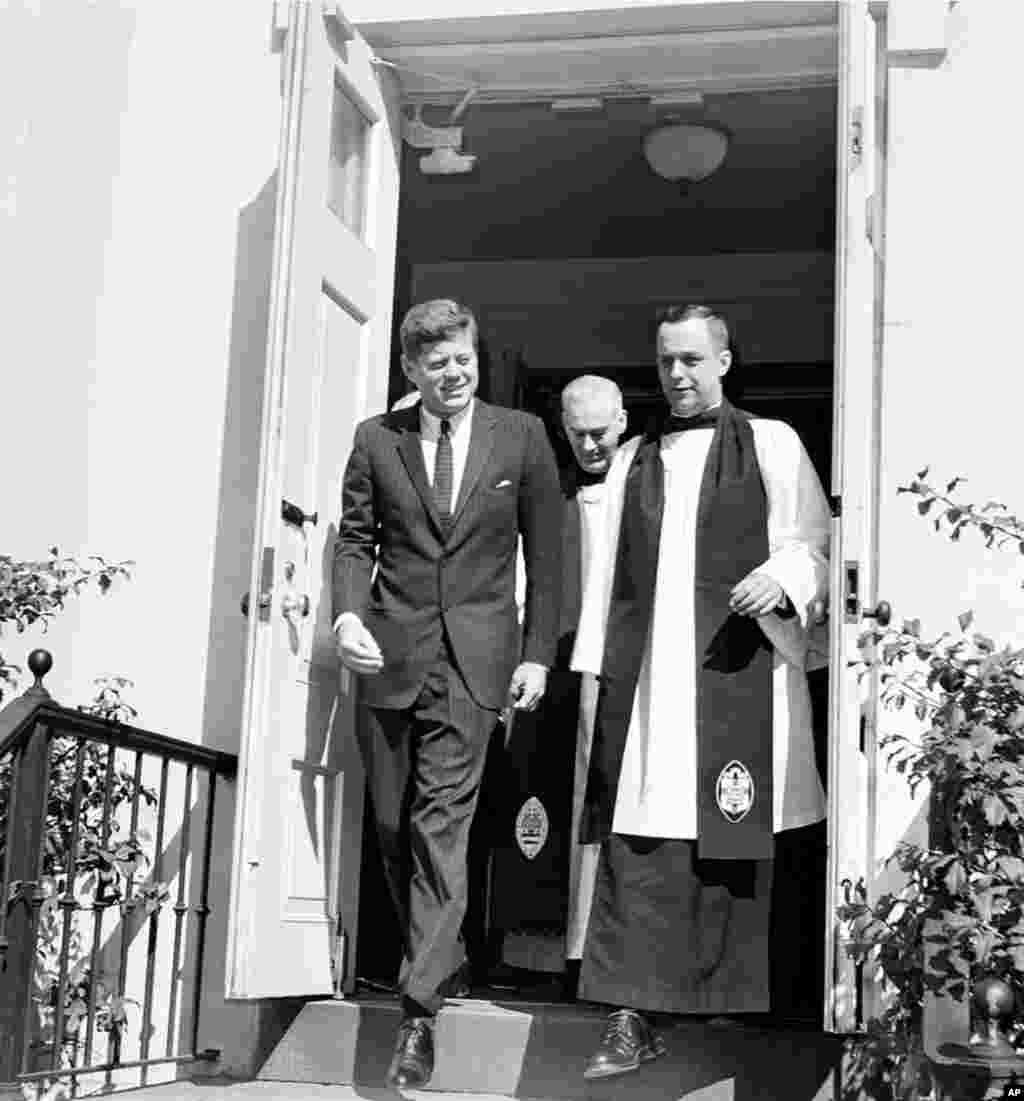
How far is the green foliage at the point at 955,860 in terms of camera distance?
3689 mm

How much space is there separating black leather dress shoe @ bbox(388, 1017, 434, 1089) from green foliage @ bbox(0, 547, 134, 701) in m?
1.39

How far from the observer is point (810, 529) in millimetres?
4555

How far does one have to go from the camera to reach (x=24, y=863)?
409 centimetres

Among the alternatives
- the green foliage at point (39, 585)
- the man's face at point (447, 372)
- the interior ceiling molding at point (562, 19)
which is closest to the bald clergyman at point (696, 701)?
the man's face at point (447, 372)

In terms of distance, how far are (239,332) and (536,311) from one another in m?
3.26

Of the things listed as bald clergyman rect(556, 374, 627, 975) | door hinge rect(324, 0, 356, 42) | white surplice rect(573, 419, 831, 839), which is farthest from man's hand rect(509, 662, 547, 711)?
door hinge rect(324, 0, 356, 42)

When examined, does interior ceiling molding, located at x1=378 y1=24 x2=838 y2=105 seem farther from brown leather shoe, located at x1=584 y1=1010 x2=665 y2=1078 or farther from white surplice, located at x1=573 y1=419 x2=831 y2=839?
brown leather shoe, located at x1=584 y1=1010 x2=665 y2=1078

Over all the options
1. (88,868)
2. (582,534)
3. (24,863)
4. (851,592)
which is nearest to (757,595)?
(851,592)

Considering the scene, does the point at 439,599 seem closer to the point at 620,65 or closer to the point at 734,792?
the point at 734,792

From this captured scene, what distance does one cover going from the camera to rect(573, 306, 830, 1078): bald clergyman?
4.37 meters

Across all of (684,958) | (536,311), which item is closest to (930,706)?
(684,958)

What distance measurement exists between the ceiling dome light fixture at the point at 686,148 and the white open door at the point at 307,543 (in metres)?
1.49

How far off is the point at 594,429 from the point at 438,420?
0.41m

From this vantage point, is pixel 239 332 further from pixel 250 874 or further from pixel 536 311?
pixel 536 311
